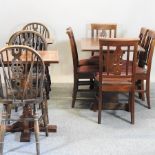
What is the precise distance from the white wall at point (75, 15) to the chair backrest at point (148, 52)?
0.90 meters

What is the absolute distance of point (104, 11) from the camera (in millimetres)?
4590

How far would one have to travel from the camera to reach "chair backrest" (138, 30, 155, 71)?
136 inches

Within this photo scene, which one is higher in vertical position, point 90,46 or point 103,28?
point 103,28

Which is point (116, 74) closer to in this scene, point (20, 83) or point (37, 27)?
point (20, 83)

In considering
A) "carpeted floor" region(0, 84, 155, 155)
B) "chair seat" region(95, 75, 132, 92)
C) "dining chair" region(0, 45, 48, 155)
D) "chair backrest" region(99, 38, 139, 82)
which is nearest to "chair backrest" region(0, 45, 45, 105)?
"dining chair" region(0, 45, 48, 155)

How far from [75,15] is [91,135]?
7.38 feet

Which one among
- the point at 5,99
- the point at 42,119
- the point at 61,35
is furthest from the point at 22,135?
the point at 61,35

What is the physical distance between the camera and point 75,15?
181 inches

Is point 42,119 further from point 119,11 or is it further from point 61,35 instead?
point 119,11

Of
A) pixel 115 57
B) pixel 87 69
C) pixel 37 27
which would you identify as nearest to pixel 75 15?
pixel 37 27

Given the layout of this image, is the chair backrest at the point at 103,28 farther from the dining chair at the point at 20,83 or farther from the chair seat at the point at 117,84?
the dining chair at the point at 20,83

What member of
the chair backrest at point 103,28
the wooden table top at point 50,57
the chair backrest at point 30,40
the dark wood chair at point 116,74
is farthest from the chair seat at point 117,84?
the chair backrest at point 103,28

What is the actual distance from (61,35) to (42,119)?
204 cm

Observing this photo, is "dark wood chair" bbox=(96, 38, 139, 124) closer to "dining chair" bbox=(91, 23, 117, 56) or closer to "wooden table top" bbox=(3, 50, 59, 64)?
"wooden table top" bbox=(3, 50, 59, 64)
